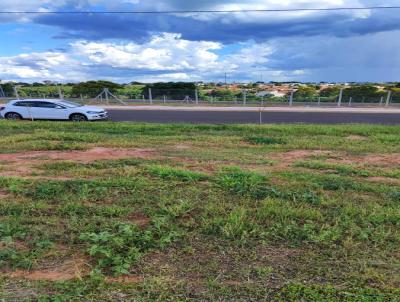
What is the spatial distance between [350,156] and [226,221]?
232 inches

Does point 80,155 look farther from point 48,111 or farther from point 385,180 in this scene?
point 48,111

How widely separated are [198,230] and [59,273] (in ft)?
4.80

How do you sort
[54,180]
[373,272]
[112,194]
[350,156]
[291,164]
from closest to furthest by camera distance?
[373,272] → [112,194] → [54,180] → [291,164] → [350,156]

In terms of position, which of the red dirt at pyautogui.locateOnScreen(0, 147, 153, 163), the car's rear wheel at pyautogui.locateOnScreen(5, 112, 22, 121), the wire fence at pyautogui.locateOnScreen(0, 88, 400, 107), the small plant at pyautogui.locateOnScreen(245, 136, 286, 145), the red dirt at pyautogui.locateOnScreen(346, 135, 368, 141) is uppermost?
the red dirt at pyautogui.locateOnScreen(0, 147, 153, 163)

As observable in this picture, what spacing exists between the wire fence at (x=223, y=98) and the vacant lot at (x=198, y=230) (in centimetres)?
3121

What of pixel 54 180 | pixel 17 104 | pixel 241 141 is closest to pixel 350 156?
pixel 241 141

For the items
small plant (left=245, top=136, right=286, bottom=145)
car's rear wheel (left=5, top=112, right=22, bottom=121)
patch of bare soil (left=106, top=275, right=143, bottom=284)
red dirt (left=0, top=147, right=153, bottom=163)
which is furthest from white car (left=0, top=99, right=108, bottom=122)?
patch of bare soil (left=106, top=275, right=143, bottom=284)

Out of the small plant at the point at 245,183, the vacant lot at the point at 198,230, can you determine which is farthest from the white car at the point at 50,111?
the small plant at the point at 245,183

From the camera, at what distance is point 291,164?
8117 mm

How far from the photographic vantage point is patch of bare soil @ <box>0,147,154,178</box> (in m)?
7.61

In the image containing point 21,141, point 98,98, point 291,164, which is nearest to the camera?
point 291,164

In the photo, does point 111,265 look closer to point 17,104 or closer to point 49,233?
point 49,233

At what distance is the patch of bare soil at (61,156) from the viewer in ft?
25.0

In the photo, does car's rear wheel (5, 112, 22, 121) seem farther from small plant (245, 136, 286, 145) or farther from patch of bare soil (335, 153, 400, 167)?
patch of bare soil (335, 153, 400, 167)
